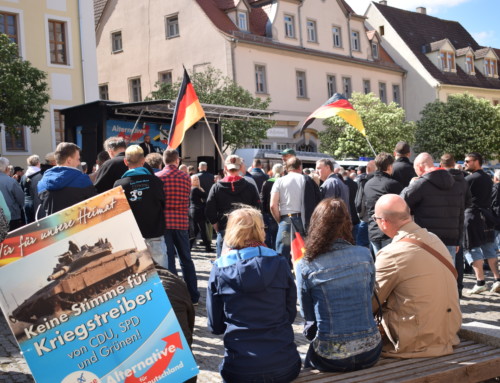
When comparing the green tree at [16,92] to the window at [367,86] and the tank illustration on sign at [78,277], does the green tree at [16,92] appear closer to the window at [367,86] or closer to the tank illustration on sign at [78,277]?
the tank illustration on sign at [78,277]

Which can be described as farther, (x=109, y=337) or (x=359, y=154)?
(x=359, y=154)

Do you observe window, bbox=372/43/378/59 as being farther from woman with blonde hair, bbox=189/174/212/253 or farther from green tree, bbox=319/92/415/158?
woman with blonde hair, bbox=189/174/212/253

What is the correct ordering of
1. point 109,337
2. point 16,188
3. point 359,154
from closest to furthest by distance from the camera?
point 109,337
point 16,188
point 359,154

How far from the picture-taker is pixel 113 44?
37.7 m

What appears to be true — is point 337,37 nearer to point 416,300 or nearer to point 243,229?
point 416,300

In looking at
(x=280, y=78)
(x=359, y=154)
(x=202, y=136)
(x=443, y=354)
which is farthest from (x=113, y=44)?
(x=443, y=354)

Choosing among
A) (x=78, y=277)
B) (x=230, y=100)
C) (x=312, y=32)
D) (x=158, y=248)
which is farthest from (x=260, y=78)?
(x=78, y=277)

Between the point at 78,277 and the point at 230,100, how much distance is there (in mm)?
25139

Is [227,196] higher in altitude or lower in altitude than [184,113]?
lower

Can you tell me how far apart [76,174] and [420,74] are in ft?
135

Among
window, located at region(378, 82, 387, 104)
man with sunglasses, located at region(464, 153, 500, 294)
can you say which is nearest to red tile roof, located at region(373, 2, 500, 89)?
window, located at region(378, 82, 387, 104)

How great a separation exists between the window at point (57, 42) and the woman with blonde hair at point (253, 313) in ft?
73.2

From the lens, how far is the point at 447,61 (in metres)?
46.7

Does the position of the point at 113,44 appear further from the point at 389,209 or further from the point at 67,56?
the point at 389,209
